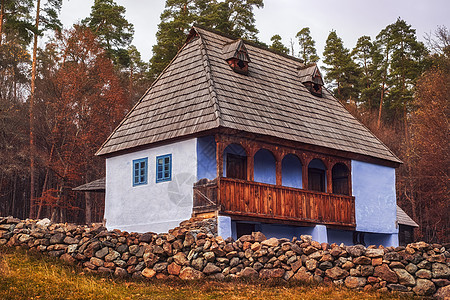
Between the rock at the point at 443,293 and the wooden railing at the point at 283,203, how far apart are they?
6.70 m

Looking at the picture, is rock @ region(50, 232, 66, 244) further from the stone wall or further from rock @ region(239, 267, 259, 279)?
rock @ region(239, 267, 259, 279)

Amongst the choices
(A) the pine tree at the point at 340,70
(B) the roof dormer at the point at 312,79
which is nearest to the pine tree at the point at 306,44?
(A) the pine tree at the point at 340,70

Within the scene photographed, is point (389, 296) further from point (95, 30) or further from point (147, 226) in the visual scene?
point (95, 30)

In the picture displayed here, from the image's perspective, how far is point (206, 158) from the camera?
748 inches

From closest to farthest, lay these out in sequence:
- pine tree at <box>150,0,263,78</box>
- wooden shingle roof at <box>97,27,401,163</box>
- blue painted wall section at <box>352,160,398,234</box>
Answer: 1. wooden shingle roof at <box>97,27,401,163</box>
2. blue painted wall section at <box>352,160,398,234</box>
3. pine tree at <box>150,0,263,78</box>

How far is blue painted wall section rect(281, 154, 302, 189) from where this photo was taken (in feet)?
71.2

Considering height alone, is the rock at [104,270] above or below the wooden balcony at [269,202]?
below

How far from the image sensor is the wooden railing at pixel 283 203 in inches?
702

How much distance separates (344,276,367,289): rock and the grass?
1.19 feet

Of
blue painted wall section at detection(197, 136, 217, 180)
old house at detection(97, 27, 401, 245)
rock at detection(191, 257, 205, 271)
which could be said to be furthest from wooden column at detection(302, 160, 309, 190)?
rock at detection(191, 257, 205, 271)

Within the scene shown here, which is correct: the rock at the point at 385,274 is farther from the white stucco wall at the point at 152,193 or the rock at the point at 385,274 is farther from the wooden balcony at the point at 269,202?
the white stucco wall at the point at 152,193

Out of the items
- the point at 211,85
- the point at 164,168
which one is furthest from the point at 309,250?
the point at 211,85

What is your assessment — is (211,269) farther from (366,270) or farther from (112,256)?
(366,270)

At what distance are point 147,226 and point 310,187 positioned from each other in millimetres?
6694
